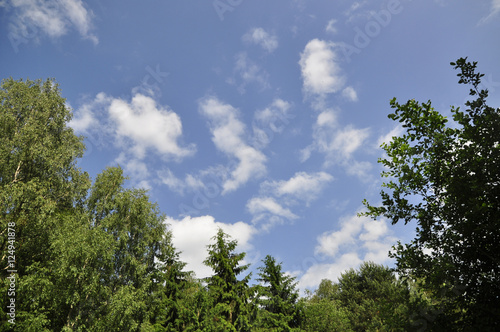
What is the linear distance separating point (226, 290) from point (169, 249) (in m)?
8.00

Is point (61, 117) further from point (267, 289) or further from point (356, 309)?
point (356, 309)

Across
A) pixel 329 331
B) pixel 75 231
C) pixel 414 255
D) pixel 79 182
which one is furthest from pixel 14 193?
pixel 329 331

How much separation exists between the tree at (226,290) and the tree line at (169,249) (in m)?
0.11

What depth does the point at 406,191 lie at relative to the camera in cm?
626

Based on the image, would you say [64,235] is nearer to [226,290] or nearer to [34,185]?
[34,185]

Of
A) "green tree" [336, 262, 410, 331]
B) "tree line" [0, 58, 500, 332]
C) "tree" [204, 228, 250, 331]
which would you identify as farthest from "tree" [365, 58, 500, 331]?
"green tree" [336, 262, 410, 331]

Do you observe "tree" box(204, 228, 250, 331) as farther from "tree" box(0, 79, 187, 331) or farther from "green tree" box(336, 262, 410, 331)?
"green tree" box(336, 262, 410, 331)

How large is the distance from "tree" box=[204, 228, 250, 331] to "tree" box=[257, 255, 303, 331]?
6.47 feet

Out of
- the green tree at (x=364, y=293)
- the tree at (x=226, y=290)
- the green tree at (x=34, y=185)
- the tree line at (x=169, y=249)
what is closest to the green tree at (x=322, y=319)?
the tree line at (x=169, y=249)

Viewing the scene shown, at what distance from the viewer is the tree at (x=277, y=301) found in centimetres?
2427

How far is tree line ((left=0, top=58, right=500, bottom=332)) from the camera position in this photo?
5.07 meters

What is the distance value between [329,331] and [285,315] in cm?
472

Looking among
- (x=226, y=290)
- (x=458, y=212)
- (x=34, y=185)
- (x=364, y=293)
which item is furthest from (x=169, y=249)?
(x=364, y=293)

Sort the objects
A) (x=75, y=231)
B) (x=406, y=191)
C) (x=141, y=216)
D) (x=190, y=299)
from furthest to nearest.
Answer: (x=141, y=216) < (x=190, y=299) < (x=75, y=231) < (x=406, y=191)
